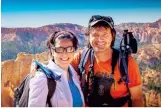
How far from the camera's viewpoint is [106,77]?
8.98ft

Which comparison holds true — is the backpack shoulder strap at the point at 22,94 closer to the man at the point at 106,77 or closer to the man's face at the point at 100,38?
the man at the point at 106,77

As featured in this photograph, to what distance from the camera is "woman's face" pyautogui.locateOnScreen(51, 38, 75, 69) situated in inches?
101

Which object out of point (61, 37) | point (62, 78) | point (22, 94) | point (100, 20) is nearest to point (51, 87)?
point (62, 78)

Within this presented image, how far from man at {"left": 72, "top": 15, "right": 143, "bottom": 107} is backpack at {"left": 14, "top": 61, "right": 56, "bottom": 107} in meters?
0.35

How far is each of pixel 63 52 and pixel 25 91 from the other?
1.23 ft

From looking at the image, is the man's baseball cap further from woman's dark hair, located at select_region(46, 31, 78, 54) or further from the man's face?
woman's dark hair, located at select_region(46, 31, 78, 54)

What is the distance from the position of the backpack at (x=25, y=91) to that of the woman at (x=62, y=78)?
28 mm

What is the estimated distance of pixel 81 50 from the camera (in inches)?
108

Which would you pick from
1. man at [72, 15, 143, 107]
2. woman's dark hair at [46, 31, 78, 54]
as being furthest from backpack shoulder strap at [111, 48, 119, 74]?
woman's dark hair at [46, 31, 78, 54]

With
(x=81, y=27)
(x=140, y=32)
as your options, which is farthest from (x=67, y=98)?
(x=140, y=32)

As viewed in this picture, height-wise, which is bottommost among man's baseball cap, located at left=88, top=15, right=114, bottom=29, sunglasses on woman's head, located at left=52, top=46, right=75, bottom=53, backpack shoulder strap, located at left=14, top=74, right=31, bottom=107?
backpack shoulder strap, located at left=14, top=74, right=31, bottom=107

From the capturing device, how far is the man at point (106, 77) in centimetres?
271

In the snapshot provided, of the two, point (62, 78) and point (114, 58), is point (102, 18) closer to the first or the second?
point (114, 58)

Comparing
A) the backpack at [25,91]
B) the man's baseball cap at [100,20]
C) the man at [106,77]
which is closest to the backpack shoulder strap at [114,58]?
the man at [106,77]
